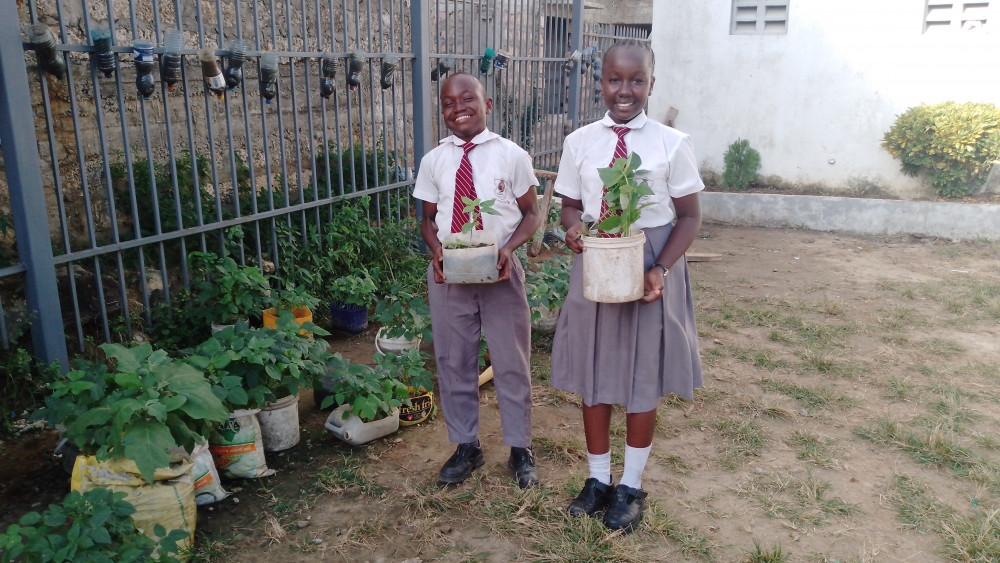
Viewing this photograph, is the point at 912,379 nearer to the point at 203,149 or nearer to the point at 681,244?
the point at 681,244

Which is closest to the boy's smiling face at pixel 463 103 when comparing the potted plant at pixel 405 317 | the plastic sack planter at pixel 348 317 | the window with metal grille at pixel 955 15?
the potted plant at pixel 405 317

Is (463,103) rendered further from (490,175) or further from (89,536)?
(89,536)

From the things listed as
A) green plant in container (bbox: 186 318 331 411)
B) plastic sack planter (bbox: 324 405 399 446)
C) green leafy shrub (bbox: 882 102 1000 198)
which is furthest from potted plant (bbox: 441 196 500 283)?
green leafy shrub (bbox: 882 102 1000 198)

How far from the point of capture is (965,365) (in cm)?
429

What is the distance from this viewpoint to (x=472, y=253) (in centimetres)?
255

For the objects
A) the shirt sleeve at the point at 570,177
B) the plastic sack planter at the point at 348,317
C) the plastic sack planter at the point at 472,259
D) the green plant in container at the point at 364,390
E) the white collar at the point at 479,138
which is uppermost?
the white collar at the point at 479,138

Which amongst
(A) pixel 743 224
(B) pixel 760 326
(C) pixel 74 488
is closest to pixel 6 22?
(C) pixel 74 488

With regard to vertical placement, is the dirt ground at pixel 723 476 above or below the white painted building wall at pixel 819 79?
below

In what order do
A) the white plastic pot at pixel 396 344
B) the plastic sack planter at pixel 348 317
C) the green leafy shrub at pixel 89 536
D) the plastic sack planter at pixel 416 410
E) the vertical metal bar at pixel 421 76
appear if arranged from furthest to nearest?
the vertical metal bar at pixel 421 76
the plastic sack planter at pixel 348 317
the white plastic pot at pixel 396 344
the plastic sack planter at pixel 416 410
the green leafy shrub at pixel 89 536

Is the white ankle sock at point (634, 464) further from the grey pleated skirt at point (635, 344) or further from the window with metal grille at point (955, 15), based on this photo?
the window with metal grille at point (955, 15)

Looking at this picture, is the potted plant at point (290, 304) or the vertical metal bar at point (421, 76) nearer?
the potted plant at point (290, 304)

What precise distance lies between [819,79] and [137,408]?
8427 millimetres

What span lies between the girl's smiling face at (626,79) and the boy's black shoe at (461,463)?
143 centimetres

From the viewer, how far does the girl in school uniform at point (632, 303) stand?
242cm
